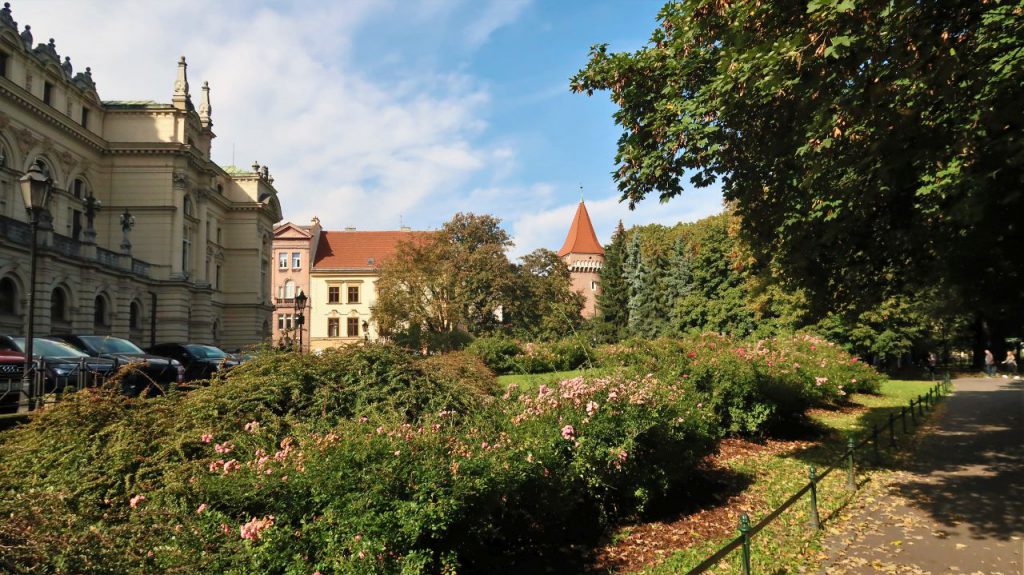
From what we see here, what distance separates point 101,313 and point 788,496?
40.2 metres

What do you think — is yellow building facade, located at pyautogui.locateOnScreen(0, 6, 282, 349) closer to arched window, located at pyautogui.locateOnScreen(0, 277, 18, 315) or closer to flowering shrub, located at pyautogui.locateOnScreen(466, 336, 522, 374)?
arched window, located at pyautogui.locateOnScreen(0, 277, 18, 315)

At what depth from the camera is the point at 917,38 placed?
650 centimetres

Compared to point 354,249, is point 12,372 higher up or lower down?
lower down

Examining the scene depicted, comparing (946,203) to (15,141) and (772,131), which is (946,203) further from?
(15,141)

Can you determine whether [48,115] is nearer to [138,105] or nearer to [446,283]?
[138,105]

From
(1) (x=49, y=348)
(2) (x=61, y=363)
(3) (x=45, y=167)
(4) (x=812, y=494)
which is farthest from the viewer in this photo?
(3) (x=45, y=167)

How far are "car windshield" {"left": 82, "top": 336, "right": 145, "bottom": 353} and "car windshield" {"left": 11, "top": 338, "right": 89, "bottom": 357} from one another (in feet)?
5.63

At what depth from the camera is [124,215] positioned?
125 ft

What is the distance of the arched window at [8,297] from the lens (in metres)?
29.5

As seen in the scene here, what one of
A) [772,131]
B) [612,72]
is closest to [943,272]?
[772,131]

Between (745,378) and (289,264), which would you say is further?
(289,264)

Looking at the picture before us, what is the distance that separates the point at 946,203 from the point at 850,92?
3.03 meters

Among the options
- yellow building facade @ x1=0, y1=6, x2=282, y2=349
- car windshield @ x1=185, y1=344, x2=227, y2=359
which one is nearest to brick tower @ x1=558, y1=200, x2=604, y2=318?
yellow building facade @ x1=0, y1=6, x2=282, y2=349

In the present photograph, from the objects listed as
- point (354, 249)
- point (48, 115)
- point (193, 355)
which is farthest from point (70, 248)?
point (354, 249)
